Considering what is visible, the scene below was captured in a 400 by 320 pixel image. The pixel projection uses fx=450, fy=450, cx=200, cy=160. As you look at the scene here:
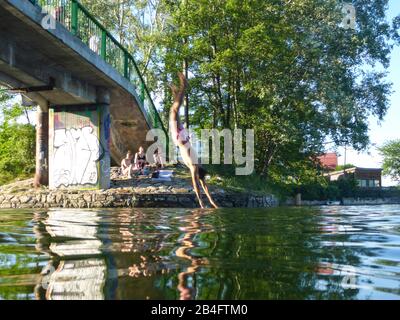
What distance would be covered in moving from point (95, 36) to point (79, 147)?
17.6ft

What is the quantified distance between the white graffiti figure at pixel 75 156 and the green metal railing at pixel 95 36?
314 cm

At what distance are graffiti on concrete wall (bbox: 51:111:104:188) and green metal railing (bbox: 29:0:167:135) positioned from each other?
8.27ft

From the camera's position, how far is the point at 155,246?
137 inches

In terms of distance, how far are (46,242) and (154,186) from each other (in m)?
15.4

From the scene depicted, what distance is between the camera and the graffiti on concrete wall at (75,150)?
1945cm

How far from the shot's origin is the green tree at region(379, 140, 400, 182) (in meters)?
60.8

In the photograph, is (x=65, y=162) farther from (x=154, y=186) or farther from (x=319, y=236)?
(x=319, y=236)

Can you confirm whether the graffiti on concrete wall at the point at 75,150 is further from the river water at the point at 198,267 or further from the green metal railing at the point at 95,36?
the river water at the point at 198,267

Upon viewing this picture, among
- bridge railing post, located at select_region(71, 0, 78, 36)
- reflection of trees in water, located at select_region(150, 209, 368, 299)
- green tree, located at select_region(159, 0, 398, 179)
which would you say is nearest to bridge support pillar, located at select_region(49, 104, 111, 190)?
bridge railing post, located at select_region(71, 0, 78, 36)

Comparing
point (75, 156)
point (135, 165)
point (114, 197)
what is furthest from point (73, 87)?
point (135, 165)

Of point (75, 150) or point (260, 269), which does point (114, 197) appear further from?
point (260, 269)

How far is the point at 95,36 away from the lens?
16578 millimetres

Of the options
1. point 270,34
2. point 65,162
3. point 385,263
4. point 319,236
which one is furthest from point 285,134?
point 385,263

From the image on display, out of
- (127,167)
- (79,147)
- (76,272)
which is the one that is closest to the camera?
(76,272)
